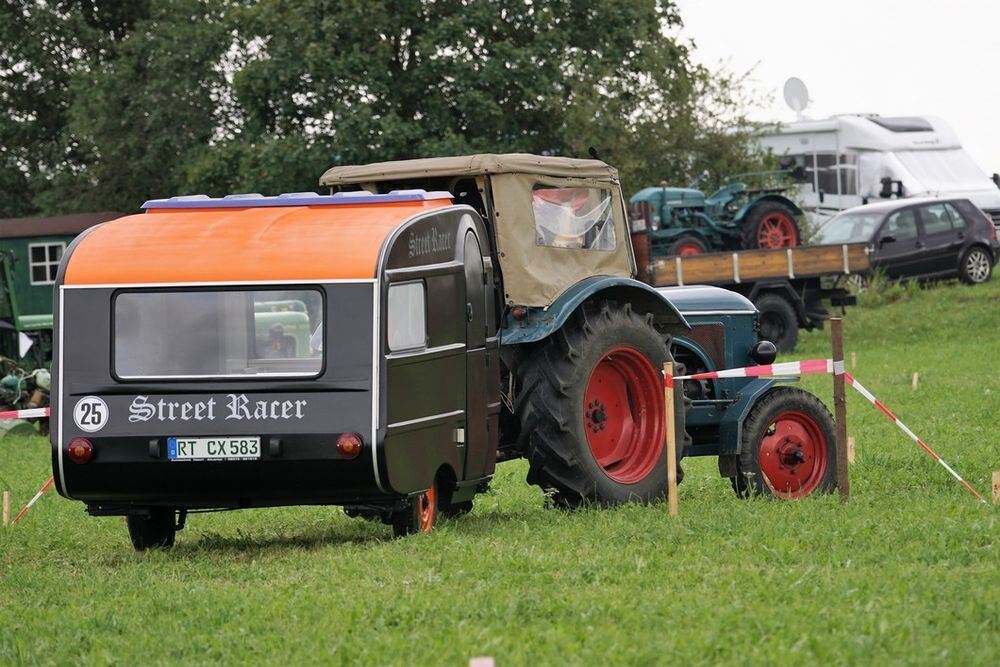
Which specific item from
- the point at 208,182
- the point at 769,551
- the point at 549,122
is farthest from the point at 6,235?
the point at 769,551

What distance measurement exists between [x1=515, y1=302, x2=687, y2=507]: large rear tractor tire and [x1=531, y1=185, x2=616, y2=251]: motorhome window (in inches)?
21.5

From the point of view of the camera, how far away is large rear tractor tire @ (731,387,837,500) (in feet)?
38.3

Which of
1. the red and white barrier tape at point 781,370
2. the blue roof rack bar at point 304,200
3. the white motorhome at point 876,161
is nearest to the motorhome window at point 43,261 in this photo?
the blue roof rack bar at point 304,200

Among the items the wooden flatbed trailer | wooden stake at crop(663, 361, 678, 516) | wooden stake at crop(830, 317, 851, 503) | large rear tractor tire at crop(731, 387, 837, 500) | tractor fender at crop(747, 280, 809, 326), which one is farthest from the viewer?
tractor fender at crop(747, 280, 809, 326)

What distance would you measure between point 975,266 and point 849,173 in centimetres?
635

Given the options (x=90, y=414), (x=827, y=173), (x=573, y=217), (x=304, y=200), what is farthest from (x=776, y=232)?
(x=90, y=414)

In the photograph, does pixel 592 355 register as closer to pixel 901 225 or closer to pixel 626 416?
pixel 626 416

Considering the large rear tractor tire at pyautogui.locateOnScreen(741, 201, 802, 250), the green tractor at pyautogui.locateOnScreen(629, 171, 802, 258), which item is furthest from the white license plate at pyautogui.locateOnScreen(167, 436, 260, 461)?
the large rear tractor tire at pyautogui.locateOnScreen(741, 201, 802, 250)

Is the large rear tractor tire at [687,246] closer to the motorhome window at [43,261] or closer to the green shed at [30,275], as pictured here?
the green shed at [30,275]

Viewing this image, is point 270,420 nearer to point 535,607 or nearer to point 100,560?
point 100,560

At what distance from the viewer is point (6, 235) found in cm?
2531

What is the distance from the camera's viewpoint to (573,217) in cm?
1174

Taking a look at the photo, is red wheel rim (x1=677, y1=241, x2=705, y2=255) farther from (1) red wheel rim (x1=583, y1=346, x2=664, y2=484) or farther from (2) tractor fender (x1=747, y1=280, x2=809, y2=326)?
(1) red wheel rim (x1=583, y1=346, x2=664, y2=484)

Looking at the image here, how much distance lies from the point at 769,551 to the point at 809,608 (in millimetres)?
1479
